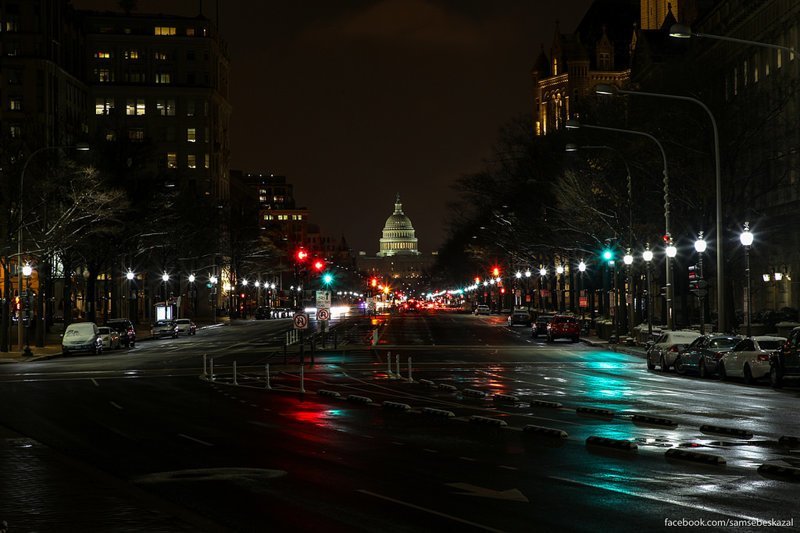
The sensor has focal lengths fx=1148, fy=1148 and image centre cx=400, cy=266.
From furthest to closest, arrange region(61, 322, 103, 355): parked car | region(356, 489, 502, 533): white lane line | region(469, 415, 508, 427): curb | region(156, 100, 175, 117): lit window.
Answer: region(156, 100, 175, 117): lit window, region(61, 322, 103, 355): parked car, region(469, 415, 508, 427): curb, region(356, 489, 502, 533): white lane line

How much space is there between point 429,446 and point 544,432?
98.0 inches

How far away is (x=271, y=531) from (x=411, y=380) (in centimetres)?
2518

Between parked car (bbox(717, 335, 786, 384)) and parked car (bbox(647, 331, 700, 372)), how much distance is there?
447 cm

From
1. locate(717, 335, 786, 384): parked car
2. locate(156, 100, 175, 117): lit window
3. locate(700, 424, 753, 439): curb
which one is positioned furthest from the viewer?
locate(156, 100, 175, 117): lit window

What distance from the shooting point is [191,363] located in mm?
51938

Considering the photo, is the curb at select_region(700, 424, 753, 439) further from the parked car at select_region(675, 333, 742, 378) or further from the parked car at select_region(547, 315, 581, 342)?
the parked car at select_region(547, 315, 581, 342)

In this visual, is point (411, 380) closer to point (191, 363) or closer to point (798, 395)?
point (798, 395)

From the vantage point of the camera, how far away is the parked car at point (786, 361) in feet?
108

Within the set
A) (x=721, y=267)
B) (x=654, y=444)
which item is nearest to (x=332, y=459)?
(x=654, y=444)

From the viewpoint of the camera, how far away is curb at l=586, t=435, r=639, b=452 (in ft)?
61.1

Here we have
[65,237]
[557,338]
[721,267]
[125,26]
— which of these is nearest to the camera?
[721,267]

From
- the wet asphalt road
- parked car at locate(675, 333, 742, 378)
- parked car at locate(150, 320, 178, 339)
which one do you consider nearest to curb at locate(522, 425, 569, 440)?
the wet asphalt road

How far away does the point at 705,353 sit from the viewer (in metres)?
39.8

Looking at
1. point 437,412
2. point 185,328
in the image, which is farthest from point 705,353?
point 185,328
